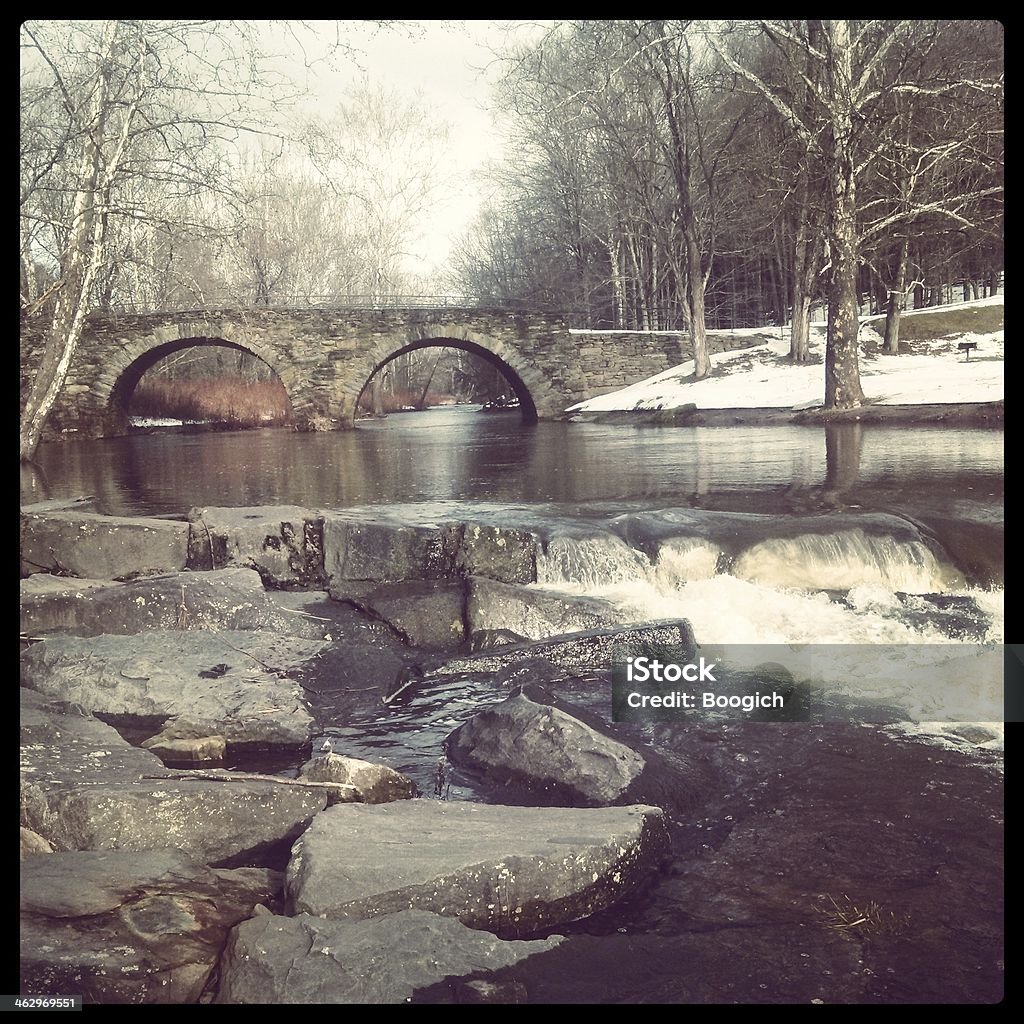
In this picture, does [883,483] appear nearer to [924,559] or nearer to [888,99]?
[924,559]

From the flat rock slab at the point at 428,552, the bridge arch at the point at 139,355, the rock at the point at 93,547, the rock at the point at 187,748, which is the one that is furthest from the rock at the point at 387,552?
the bridge arch at the point at 139,355

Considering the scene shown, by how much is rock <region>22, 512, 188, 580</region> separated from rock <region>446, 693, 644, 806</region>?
3420mm

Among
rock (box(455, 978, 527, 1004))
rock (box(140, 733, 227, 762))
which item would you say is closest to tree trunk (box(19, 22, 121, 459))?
rock (box(140, 733, 227, 762))

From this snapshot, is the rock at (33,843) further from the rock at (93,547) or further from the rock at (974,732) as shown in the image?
the rock at (93,547)

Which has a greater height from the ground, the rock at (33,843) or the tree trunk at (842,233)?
the tree trunk at (842,233)

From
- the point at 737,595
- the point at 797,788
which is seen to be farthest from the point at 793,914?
the point at 737,595

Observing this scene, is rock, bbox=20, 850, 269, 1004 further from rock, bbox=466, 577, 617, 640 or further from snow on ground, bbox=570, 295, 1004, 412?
snow on ground, bbox=570, 295, 1004, 412

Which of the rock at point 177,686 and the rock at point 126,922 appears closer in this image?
the rock at point 126,922

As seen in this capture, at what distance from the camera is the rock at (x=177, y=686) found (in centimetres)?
384

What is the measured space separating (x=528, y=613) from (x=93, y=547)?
9.80ft

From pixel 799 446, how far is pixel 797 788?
9854 millimetres

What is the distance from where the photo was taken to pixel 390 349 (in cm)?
2623

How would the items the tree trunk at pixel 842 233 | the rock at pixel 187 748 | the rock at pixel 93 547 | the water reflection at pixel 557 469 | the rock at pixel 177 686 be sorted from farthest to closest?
the tree trunk at pixel 842 233 → the water reflection at pixel 557 469 → the rock at pixel 93 547 → the rock at pixel 177 686 → the rock at pixel 187 748

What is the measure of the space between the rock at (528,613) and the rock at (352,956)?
301 centimetres
